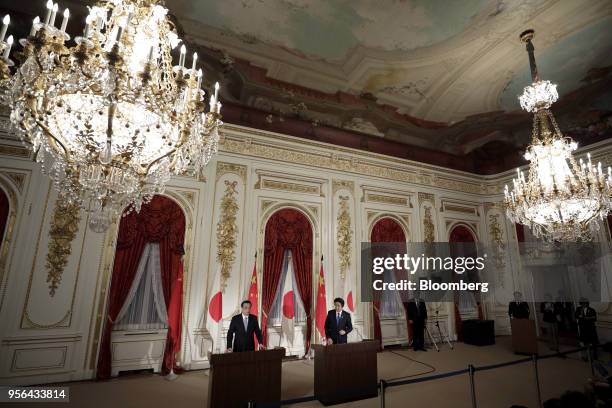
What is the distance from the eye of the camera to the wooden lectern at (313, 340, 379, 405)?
4.21 m

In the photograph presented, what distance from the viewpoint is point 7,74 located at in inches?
102

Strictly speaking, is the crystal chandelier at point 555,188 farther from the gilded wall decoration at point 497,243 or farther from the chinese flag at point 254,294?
the chinese flag at point 254,294

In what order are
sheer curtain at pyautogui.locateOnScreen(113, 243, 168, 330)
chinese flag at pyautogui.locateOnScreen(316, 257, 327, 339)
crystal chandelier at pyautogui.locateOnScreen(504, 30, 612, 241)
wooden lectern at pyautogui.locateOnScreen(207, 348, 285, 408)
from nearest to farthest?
wooden lectern at pyautogui.locateOnScreen(207, 348, 285, 408)
crystal chandelier at pyautogui.locateOnScreen(504, 30, 612, 241)
sheer curtain at pyautogui.locateOnScreen(113, 243, 168, 330)
chinese flag at pyautogui.locateOnScreen(316, 257, 327, 339)

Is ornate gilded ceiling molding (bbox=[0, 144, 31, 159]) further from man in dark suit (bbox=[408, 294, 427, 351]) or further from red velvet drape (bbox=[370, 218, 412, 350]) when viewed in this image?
man in dark suit (bbox=[408, 294, 427, 351])

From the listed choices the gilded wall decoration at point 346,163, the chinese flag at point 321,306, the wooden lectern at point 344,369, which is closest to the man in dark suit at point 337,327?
the wooden lectern at point 344,369

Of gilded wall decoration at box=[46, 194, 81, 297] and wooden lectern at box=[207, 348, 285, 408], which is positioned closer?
wooden lectern at box=[207, 348, 285, 408]

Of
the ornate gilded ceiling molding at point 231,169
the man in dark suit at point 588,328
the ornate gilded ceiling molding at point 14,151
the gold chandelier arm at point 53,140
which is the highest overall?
the ornate gilded ceiling molding at point 231,169

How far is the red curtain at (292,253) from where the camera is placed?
21.4 feet

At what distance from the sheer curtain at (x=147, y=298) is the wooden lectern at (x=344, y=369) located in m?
2.93

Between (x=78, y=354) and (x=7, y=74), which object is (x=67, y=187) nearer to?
(x=7, y=74)

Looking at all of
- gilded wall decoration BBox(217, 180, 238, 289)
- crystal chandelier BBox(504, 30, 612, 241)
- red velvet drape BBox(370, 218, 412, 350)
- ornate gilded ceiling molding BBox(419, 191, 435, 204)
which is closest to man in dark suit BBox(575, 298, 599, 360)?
crystal chandelier BBox(504, 30, 612, 241)

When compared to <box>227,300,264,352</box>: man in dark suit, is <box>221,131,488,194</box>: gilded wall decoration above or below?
above

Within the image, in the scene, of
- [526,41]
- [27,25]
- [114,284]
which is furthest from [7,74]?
[526,41]

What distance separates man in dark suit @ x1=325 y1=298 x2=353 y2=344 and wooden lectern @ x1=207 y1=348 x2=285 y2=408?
1085 millimetres
